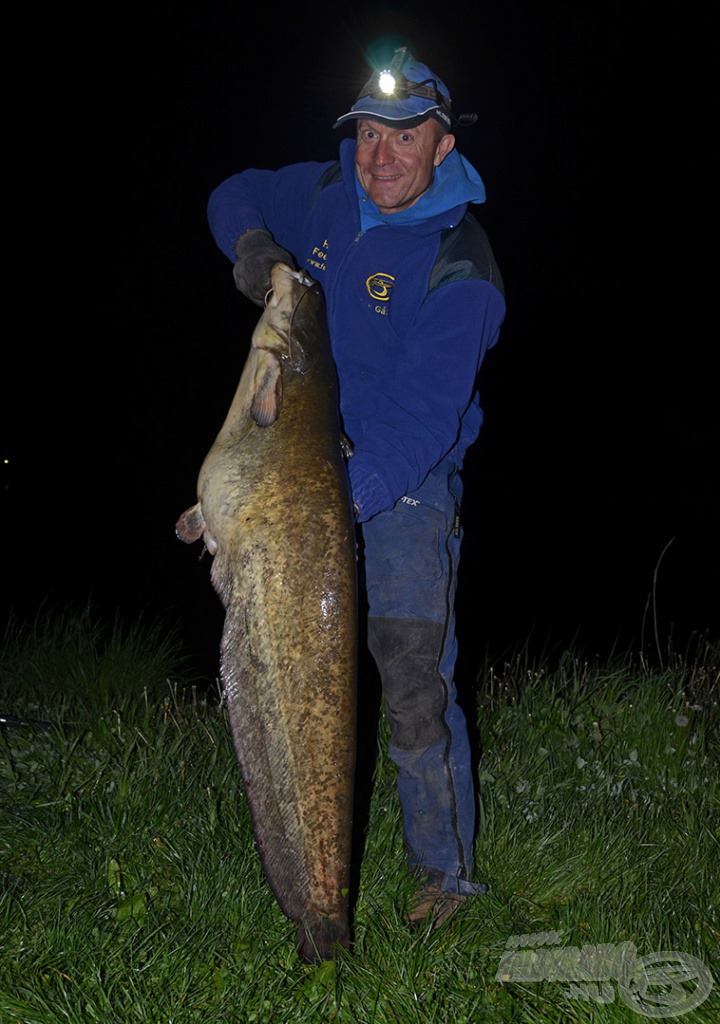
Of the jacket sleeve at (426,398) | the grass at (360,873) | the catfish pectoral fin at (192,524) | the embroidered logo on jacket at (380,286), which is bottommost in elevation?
the grass at (360,873)

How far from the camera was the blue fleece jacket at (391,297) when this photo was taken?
274 centimetres

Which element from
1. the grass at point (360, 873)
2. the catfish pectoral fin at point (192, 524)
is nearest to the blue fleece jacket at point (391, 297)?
the catfish pectoral fin at point (192, 524)

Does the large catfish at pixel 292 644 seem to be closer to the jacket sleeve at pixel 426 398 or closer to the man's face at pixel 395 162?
the jacket sleeve at pixel 426 398

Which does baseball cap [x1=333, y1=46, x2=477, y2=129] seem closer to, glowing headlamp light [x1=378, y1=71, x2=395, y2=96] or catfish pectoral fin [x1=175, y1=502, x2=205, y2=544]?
glowing headlamp light [x1=378, y1=71, x2=395, y2=96]

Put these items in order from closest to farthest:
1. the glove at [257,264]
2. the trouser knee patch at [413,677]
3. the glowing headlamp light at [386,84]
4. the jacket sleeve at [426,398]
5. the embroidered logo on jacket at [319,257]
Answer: the jacket sleeve at [426,398] < the glove at [257,264] < the trouser knee patch at [413,677] < the glowing headlamp light at [386,84] < the embroidered logo on jacket at [319,257]

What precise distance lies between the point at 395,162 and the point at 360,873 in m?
2.48

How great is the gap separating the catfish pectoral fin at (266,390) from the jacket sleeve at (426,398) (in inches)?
12.2

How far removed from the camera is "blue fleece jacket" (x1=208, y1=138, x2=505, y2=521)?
9.00 feet

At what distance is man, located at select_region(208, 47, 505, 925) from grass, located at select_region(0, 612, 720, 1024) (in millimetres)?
277

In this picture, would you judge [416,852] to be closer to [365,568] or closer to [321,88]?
[365,568]

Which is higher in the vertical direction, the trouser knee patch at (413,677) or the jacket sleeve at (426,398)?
the jacket sleeve at (426,398)

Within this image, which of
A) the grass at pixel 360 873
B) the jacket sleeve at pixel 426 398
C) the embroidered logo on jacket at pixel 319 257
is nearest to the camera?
the grass at pixel 360 873

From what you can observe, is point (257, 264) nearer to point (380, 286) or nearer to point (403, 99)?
point (380, 286)

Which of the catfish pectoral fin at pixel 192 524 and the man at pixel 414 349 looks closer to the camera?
the catfish pectoral fin at pixel 192 524
